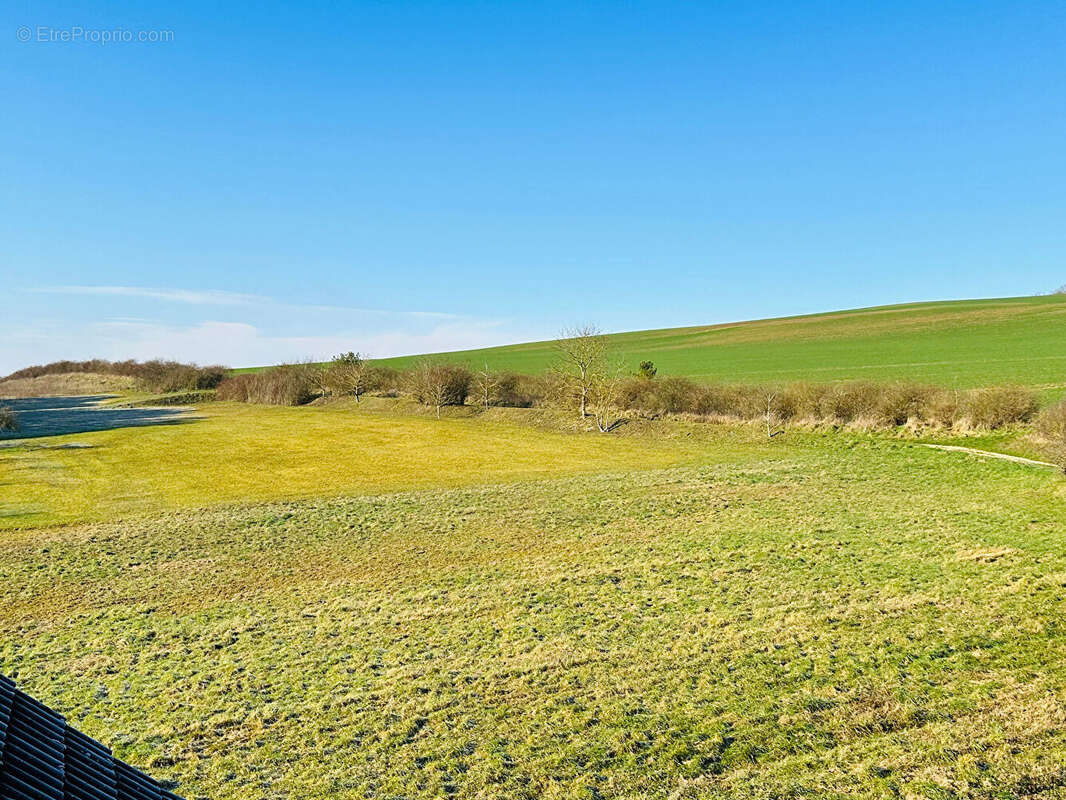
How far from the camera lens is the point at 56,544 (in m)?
20.5

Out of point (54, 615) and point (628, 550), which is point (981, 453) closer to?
point (628, 550)

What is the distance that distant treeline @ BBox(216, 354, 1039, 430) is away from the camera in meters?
34.9

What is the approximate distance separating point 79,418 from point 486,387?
39.8 metres

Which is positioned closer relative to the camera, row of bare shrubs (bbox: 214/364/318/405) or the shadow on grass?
the shadow on grass

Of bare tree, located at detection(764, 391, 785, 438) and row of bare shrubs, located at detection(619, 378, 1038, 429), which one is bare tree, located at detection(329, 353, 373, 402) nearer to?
row of bare shrubs, located at detection(619, 378, 1038, 429)

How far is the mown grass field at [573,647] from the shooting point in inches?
320

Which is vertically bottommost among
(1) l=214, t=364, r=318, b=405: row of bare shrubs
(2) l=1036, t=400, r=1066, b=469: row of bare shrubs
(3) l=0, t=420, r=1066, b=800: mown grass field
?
(3) l=0, t=420, r=1066, b=800: mown grass field

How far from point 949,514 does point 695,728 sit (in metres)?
15.0

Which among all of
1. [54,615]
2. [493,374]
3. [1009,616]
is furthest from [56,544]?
[493,374]

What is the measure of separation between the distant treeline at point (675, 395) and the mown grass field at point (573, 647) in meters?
12.9

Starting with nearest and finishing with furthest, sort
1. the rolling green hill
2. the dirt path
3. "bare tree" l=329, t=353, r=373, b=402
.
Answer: the dirt path, the rolling green hill, "bare tree" l=329, t=353, r=373, b=402

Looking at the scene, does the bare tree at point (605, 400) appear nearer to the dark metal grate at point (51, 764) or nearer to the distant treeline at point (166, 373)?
the dark metal grate at point (51, 764)

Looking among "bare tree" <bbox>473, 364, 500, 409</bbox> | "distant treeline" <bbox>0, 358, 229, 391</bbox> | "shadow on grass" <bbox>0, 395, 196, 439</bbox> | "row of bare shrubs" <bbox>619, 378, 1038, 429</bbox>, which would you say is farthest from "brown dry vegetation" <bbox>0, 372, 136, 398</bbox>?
"row of bare shrubs" <bbox>619, 378, 1038, 429</bbox>

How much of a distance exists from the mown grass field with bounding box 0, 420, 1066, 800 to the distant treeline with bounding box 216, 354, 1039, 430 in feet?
42.3
